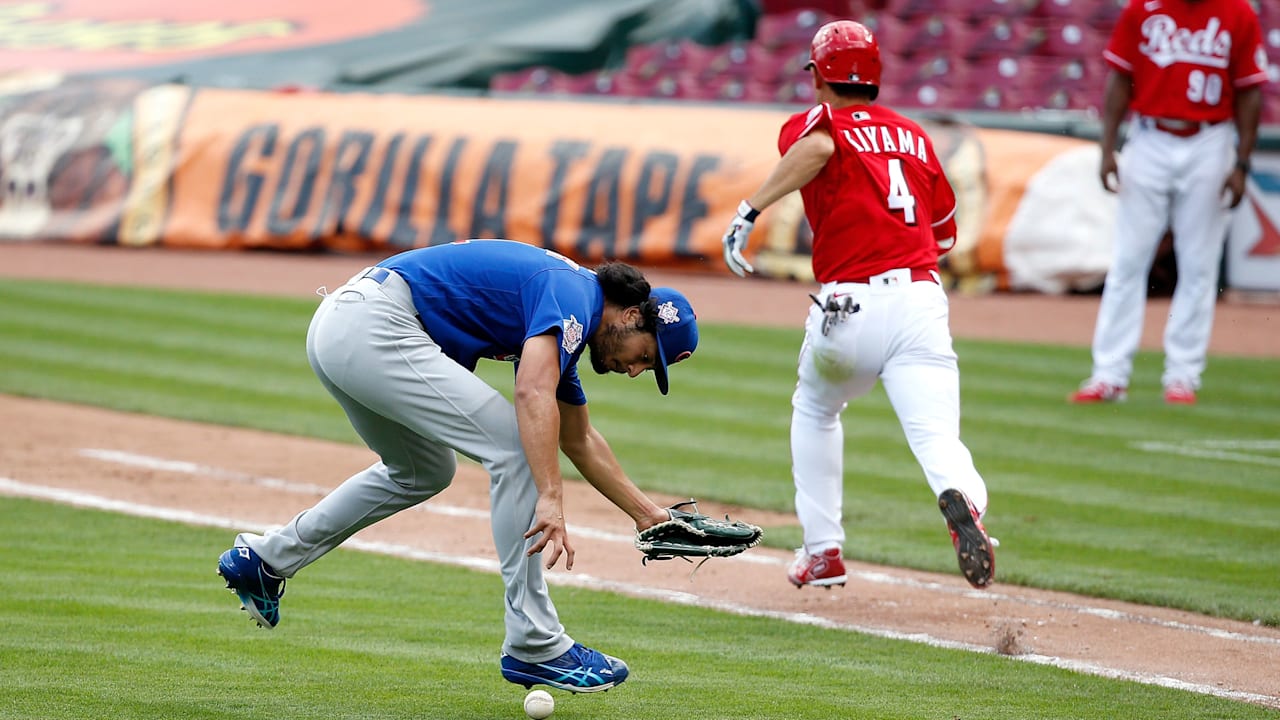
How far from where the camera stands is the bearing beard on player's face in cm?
463

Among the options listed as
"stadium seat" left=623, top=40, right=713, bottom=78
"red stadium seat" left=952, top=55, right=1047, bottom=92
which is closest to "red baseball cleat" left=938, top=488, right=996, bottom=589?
"red stadium seat" left=952, top=55, right=1047, bottom=92

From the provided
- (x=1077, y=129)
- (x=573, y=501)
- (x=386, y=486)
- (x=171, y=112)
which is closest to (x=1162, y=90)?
(x=573, y=501)

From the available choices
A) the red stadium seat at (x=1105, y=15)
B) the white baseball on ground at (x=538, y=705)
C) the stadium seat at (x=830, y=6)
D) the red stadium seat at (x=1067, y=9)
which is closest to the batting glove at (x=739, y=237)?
the white baseball on ground at (x=538, y=705)

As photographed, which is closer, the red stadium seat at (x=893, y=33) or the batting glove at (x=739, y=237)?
the batting glove at (x=739, y=237)

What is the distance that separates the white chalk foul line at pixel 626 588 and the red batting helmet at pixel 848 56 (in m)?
1.97

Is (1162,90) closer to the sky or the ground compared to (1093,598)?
closer to the sky

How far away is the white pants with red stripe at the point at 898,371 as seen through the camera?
18.8ft

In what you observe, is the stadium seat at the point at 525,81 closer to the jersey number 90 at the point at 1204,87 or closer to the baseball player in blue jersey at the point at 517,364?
the jersey number 90 at the point at 1204,87

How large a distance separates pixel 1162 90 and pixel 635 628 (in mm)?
5770

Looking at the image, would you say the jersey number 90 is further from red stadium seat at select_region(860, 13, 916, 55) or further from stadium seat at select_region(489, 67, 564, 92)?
stadium seat at select_region(489, 67, 564, 92)

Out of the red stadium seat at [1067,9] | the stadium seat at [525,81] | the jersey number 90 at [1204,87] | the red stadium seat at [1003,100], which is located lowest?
A: the stadium seat at [525,81]

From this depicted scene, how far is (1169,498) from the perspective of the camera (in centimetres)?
819

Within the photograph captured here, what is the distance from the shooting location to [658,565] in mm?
7074

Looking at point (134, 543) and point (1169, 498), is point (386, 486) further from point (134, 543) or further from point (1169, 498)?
point (1169, 498)
